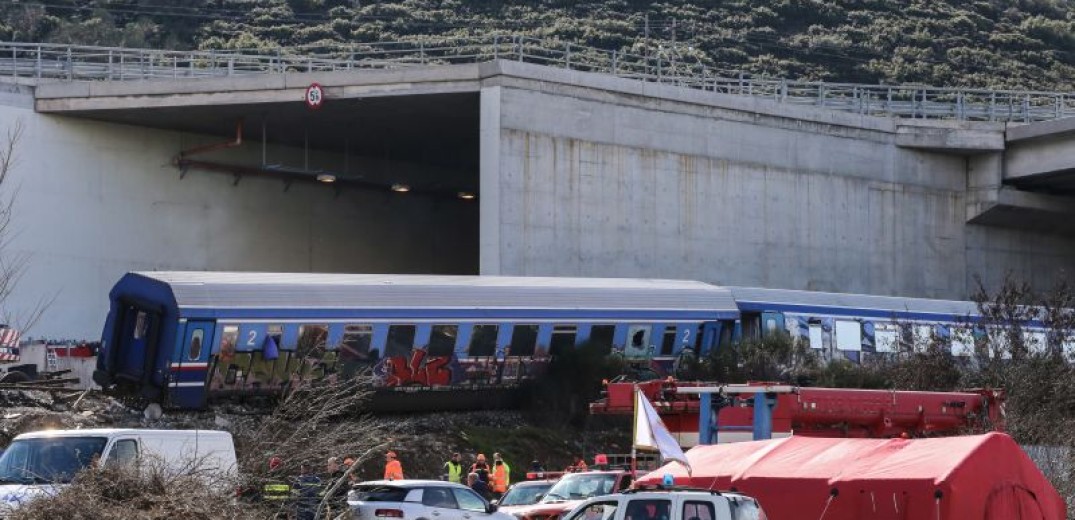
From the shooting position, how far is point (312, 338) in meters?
33.9

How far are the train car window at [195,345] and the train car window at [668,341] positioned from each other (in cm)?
1083

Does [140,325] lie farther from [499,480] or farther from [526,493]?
[526,493]

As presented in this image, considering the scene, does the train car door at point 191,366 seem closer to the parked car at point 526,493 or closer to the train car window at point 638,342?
the train car window at point 638,342

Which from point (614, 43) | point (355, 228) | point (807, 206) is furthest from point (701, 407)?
point (614, 43)

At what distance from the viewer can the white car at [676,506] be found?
1705 centimetres

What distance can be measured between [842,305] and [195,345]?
52.8 ft

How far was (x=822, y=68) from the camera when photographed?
10088 cm

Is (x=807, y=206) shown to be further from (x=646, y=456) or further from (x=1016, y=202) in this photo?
(x=646, y=456)

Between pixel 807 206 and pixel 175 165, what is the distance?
56.8 ft

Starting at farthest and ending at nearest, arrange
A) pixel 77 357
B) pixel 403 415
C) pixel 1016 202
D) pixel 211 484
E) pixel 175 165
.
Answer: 1. pixel 1016 202
2. pixel 175 165
3. pixel 77 357
4. pixel 403 415
5. pixel 211 484

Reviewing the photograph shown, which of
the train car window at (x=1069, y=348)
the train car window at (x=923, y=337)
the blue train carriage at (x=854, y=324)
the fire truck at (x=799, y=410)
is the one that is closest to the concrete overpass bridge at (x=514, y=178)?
the blue train carriage at (x=854, y=324)

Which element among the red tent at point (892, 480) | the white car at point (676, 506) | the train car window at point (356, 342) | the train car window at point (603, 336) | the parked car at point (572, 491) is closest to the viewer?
the white car at point (676, 506)

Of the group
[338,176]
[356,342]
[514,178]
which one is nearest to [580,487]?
[356,342]

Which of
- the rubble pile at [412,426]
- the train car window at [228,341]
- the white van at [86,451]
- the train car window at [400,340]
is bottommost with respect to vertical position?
the rubble pile at [412,426]
